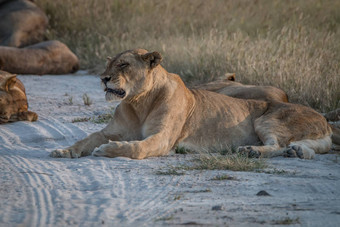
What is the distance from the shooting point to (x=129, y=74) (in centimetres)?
546

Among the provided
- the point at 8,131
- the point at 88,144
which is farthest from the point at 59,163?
the point at 8,131

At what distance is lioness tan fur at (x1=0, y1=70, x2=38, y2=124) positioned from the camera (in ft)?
23.0

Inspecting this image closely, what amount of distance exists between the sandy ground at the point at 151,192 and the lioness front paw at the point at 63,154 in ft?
0.24

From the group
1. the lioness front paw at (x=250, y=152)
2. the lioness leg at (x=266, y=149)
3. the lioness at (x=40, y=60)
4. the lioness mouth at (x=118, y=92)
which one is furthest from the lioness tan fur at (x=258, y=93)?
the lioness at (x=40, y=60)

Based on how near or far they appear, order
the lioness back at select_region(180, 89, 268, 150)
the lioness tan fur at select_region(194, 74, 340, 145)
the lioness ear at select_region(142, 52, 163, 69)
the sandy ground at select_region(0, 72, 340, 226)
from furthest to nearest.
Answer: the lioness tan fur at select_region(194, 74, 340, 145) < the lioness back at select_region(180, 89, 268, 150) < the lioness ear at select_region(142, 52, 163, 69) < the sandy ground at select_region(0, 72, 340, 226)

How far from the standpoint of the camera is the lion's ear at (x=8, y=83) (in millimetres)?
7211

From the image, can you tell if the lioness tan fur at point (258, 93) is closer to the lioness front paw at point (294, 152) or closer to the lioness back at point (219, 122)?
the lioness back at point (219, 122)

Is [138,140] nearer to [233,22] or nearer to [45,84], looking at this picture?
[45,84]

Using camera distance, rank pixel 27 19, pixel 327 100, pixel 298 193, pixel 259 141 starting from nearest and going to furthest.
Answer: pixel 298 193
pixel 259 141
pixel 327 100
pixel 27 19

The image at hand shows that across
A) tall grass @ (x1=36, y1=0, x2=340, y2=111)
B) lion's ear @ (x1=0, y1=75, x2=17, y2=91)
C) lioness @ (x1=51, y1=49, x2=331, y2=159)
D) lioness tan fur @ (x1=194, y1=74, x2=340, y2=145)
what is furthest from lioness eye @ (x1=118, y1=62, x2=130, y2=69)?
tall grass @ (x1=36, y1=0, x2=340, y2=111)

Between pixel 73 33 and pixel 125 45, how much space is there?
1972 millimetres

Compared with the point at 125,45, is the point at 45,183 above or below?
above

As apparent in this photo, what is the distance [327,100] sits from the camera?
26.2ft

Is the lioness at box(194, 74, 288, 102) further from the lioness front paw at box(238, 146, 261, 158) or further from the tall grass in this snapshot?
the lioness front paw at box(238, 146, 261, 158)
